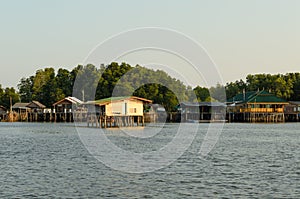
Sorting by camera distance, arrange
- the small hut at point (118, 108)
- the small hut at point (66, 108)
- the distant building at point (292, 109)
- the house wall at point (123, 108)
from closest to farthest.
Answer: the small hut at point (118, 108)
the house wall at point (123, 108)
the small hut at point (66, 108)
the distant building at point (292, 109)

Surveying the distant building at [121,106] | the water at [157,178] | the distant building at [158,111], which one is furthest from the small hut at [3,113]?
the water at [157,178]

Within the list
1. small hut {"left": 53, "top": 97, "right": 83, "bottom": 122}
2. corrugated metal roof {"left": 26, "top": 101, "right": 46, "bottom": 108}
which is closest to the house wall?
small hut {"left": 53, "top": 97, "right": 83, "bottom": 122}

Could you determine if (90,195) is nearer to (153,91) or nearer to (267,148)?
(267,148)

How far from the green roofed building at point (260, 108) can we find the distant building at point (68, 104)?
31727mm

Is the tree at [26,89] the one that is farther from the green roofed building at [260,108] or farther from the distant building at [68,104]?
the green roofed building at [260,108]

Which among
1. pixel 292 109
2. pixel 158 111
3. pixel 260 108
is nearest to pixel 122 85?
pixel 158 111

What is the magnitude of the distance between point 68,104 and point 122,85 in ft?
50.4

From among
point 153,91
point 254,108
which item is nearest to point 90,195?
point 254,108

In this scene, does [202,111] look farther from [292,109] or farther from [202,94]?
[202,94]

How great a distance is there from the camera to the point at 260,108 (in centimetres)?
9456

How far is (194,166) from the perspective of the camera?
26.0 metres

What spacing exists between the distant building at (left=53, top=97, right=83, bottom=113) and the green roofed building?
1249 inches

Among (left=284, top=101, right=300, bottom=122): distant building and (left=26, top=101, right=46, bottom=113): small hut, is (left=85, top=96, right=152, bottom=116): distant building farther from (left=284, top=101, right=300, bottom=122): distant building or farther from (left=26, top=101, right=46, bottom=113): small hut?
(left=284, top=101, right=300, bottom=122): distant building

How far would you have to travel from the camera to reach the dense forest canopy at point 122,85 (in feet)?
350
